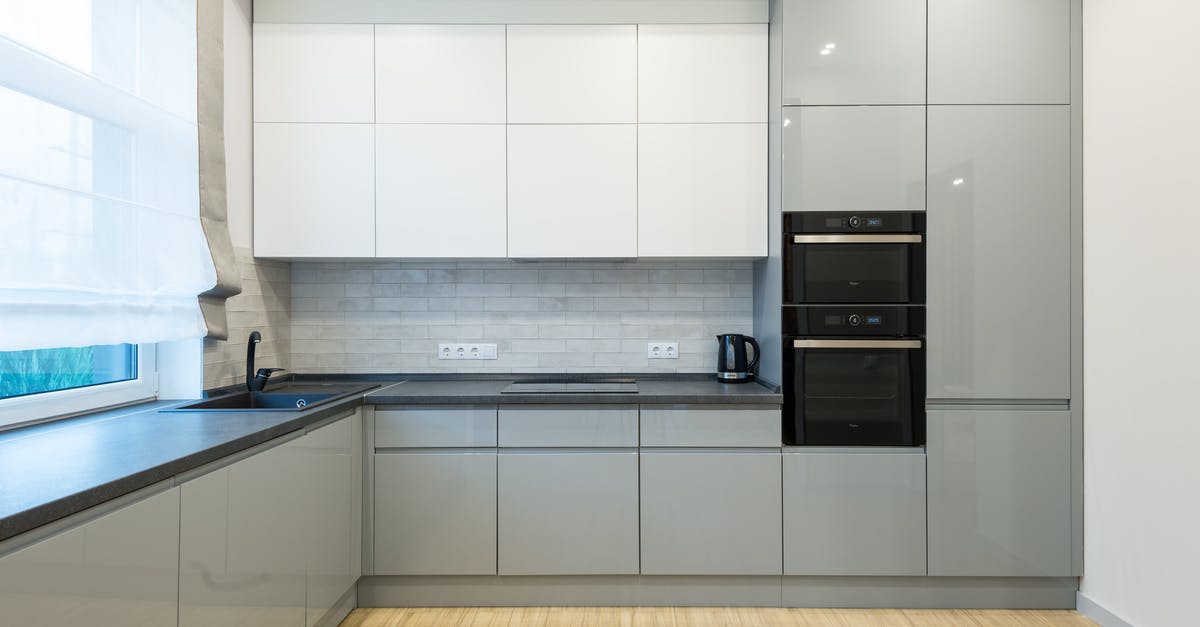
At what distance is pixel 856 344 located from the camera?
2582 mm

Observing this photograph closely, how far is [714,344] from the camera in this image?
10.3ft

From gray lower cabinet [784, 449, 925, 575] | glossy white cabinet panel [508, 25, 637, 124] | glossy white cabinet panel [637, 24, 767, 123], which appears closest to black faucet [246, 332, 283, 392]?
glossy white cabinet panel [508, 25, 637, 124]

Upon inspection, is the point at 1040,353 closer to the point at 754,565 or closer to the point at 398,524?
the point at 754,565

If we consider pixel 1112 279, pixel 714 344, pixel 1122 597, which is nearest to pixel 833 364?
pixel 714 344

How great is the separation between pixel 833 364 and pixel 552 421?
1168 millimetres

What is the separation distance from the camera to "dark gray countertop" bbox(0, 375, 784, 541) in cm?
115

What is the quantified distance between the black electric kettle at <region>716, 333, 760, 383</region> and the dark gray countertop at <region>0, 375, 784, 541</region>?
0.22 feet

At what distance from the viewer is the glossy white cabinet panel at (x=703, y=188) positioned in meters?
2.77

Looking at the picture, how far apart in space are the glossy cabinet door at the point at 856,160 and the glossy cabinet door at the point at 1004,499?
0.99m

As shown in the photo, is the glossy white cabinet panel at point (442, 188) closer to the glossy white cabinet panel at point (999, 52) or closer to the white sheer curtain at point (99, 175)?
the white sheer curtain at point (99, 175)

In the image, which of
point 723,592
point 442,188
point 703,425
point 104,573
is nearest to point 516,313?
point 442,188

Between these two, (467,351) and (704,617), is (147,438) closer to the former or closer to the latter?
(467,351)

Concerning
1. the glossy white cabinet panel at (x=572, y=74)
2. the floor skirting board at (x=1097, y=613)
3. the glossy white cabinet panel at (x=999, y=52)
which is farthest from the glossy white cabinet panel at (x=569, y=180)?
the floor skirting board at (x=1097, y=613)

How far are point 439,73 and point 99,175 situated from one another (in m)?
1.36
